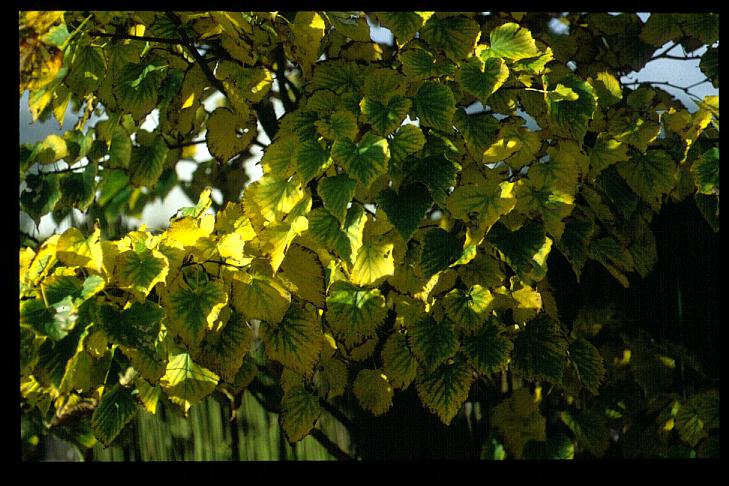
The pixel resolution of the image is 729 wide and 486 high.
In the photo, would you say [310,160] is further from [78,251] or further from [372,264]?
[78,251]

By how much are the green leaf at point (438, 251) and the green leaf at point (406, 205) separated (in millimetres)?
82

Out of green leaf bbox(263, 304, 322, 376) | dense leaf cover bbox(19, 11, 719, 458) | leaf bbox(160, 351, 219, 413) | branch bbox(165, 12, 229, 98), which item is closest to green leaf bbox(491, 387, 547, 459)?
dense leaf cover bbox(19, 11, 719, 458)

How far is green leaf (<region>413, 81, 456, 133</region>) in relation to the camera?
1358 mm

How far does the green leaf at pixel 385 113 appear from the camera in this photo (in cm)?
133

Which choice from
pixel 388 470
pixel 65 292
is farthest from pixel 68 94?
pixel 388 470

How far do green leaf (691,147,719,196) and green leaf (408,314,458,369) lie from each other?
2.19 feet

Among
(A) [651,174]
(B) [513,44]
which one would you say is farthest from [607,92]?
(B) [513,44]

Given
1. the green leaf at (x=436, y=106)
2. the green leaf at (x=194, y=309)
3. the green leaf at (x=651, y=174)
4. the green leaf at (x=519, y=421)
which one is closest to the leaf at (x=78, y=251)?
the green leaf at (x=194, y=309)

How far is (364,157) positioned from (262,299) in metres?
0.30

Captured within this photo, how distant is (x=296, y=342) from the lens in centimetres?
134

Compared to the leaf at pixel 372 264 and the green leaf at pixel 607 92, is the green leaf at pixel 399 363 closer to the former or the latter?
the leaf at pixel 372 264

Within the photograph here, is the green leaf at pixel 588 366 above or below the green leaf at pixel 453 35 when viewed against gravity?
below

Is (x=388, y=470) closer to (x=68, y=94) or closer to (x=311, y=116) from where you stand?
(x=311, y=116)

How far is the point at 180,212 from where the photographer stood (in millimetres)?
1589
